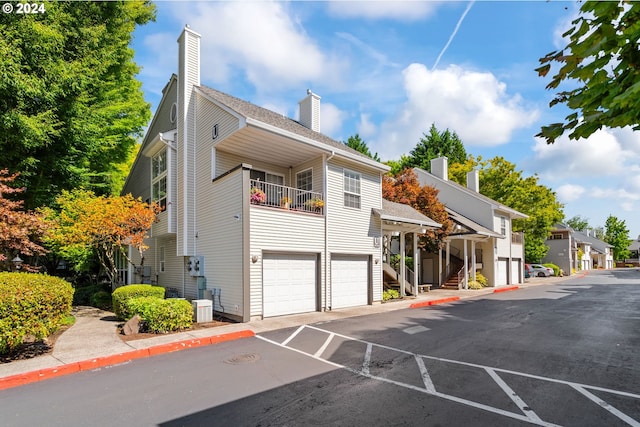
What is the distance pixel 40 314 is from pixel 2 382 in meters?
1.37

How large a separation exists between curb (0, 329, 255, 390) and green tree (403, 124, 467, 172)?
38214mm

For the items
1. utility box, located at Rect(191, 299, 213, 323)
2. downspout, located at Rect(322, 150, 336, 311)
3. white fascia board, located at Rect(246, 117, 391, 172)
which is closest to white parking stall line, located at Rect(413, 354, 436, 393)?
downspout, located at Rect(322, 150, 336, 311)

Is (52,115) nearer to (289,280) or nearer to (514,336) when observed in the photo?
(289,280)

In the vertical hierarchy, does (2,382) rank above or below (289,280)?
below

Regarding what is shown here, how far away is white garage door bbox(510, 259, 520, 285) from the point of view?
94.4 feet

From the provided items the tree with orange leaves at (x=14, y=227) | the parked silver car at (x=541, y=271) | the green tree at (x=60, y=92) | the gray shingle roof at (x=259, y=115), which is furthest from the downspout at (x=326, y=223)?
the parked silver car at (x=541, y=271)

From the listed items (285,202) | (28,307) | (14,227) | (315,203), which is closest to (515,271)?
(315,203)

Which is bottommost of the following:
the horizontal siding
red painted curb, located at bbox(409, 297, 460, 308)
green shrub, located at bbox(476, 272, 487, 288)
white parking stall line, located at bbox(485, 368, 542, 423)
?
green shrub, located at bbox(476, 272, 487, 288)

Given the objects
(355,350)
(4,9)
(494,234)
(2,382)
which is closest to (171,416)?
(2,382)

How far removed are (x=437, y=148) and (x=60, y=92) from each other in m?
39.3

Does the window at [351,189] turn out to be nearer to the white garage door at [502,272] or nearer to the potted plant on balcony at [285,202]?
the potted plant on balcony at [285,202]

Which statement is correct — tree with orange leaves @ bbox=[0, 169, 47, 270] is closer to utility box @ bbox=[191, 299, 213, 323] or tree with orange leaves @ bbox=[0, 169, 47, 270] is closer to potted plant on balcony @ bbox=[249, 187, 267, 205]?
utility box @ bbox=[191, 299, 213, 323]

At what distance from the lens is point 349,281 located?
1412cm

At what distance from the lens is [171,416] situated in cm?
448
